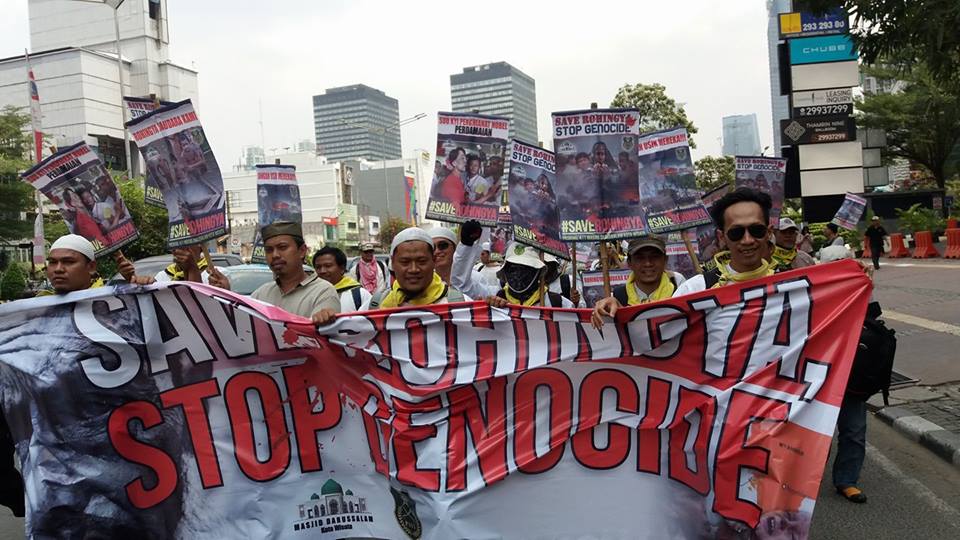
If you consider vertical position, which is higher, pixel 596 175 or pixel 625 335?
pixel 596 175

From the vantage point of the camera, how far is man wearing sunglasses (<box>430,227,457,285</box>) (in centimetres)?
596

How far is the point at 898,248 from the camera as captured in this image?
1164 inches

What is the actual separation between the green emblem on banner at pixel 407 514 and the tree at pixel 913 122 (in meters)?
37.6

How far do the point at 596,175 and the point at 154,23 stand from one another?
74.7 metres

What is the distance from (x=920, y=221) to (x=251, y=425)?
99.4ft

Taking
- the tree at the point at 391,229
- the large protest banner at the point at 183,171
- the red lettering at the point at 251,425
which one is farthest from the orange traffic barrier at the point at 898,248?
the tree at the point at 391,229

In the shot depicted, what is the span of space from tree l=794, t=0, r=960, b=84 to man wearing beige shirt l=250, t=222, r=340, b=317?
4.82 m

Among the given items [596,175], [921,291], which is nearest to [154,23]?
[921,291]

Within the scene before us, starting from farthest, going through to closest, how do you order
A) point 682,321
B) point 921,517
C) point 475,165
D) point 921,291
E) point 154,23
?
point 154,23 < point 921,291 < point 475,165 < point 921,517 < point 682,321

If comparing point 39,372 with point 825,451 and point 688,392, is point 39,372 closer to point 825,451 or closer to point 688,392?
point 688,392

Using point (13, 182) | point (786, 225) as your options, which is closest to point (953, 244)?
point (786, 225)

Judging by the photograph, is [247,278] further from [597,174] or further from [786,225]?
[597,174]

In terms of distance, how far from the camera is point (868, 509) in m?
4.98

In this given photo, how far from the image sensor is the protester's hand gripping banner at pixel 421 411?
148 inches
